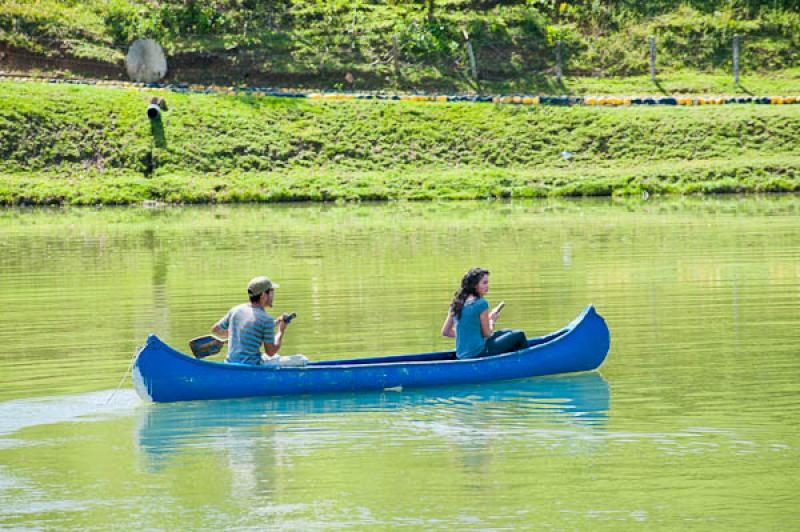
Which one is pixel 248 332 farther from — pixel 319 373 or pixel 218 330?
pixel 319 373

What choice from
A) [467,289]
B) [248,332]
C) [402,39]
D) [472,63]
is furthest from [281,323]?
[402,39]

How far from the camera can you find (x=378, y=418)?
54.9ft

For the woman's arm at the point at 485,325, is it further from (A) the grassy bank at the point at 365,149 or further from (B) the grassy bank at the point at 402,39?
(B) the grassy bank at the point at 402,39

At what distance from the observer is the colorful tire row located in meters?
61.9

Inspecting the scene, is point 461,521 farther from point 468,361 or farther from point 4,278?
point 4,278

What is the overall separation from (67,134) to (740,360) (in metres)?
44.0

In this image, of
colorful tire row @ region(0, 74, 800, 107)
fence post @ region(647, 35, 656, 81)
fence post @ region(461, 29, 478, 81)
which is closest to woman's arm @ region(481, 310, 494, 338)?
colorful tire row @ region(0, 74, 800, 107)

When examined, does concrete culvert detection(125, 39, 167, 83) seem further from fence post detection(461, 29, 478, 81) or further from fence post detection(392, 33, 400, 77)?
fence post detection(461, 29, 478, 81)

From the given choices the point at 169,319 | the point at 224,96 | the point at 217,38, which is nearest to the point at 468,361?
the point at 169,319

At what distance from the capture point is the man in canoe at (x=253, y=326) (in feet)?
57.7

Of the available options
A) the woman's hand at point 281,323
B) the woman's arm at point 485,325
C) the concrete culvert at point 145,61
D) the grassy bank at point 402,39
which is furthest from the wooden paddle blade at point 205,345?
the grassy bank at point 402,39

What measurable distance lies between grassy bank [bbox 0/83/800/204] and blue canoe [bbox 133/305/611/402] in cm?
3660

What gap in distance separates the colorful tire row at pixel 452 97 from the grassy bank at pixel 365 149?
1.06m

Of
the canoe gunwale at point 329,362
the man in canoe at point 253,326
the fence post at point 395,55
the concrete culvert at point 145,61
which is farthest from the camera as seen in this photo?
the fence post at point 395,55
